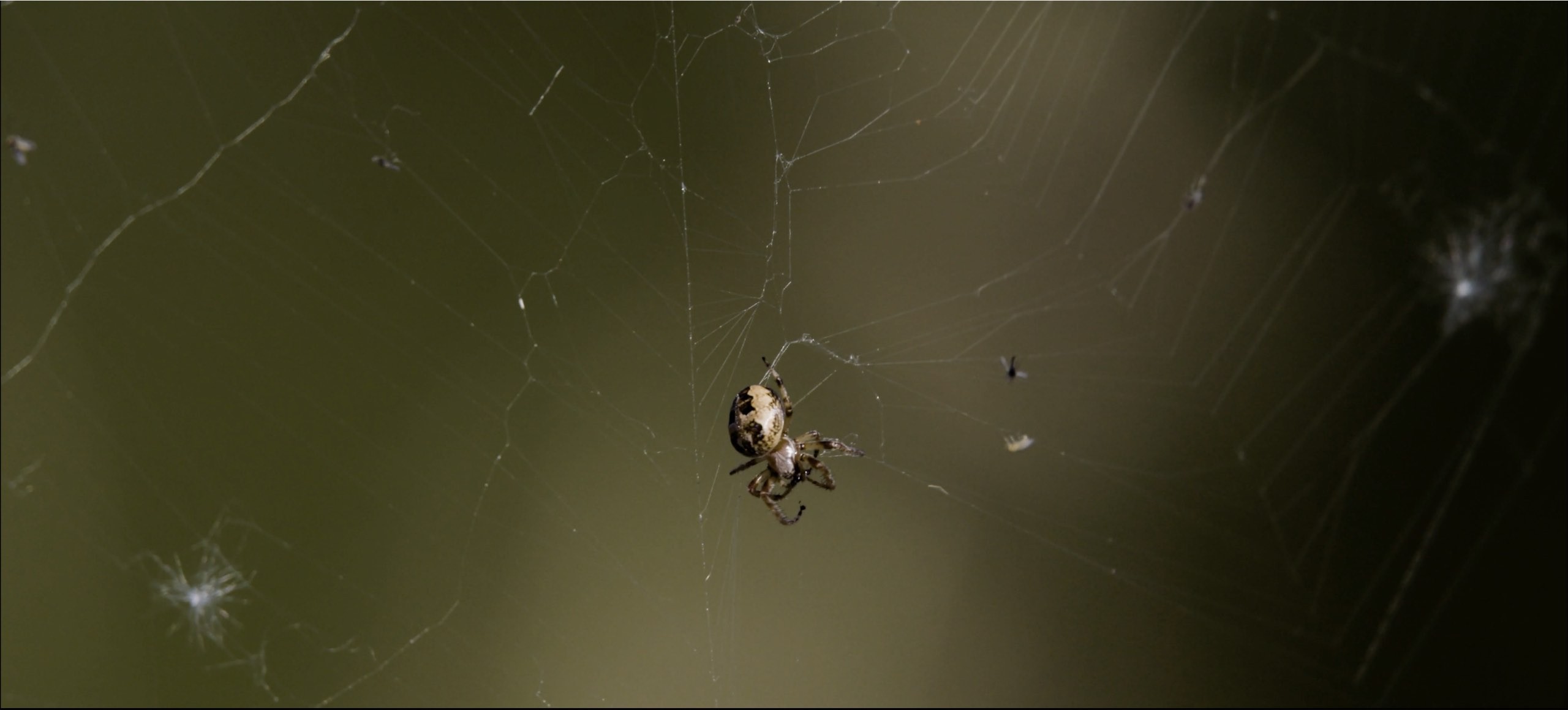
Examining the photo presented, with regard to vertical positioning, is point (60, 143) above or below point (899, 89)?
below

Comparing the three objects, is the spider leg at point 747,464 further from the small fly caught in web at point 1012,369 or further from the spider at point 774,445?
the small fly caught in web at point 1012,369

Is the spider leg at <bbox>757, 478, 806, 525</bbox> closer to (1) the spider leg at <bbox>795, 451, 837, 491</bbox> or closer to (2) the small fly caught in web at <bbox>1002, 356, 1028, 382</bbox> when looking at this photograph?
(1) the spider leg at <bbox>795, 451, 837, 491</bbox>

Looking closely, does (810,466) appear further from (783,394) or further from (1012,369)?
(1012,369)

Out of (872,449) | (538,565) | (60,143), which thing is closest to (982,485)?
(872,449)

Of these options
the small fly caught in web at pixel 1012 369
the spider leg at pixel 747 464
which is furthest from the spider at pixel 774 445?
the small fly caught in web at pixel 1012 369

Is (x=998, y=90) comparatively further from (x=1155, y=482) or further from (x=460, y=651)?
(x=460, y=651)

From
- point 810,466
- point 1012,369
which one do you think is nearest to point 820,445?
point 810,466
